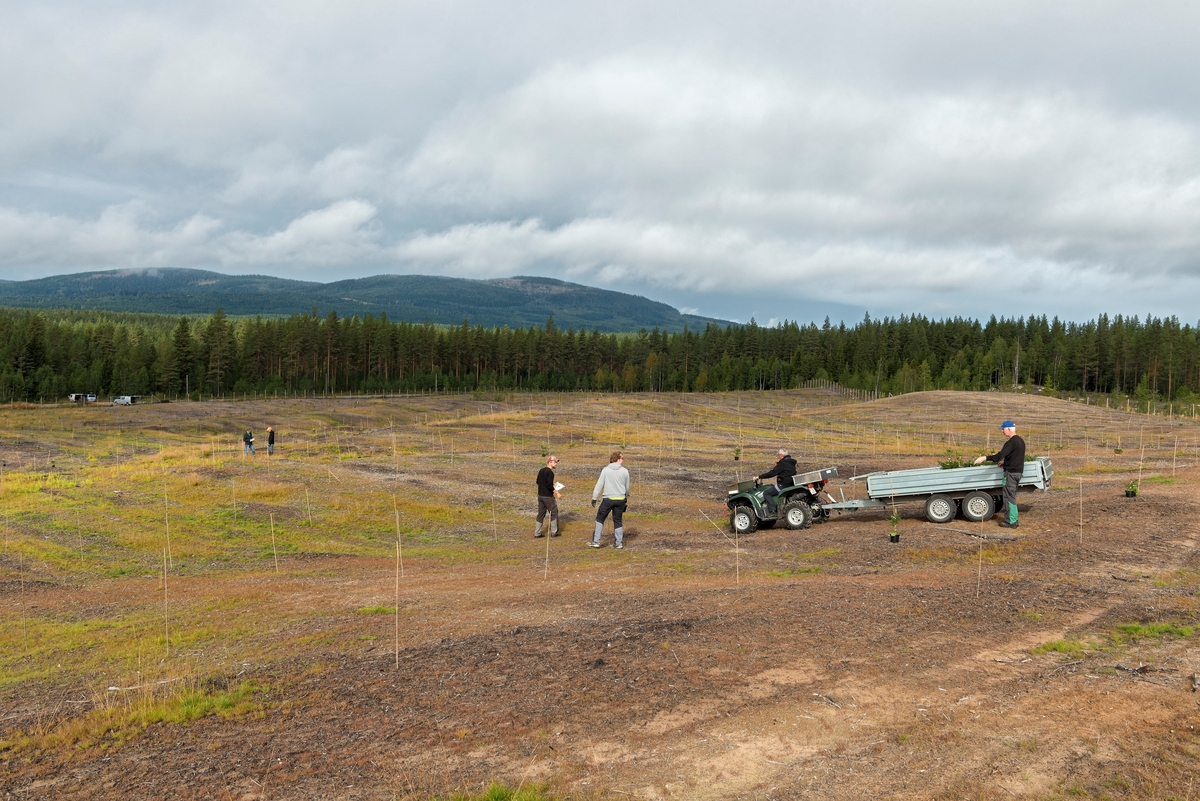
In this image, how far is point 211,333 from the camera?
366 feet

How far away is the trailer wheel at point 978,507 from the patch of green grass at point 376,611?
553 inches

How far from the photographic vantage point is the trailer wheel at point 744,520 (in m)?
19.0

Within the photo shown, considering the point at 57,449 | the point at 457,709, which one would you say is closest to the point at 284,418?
the point at 57,449

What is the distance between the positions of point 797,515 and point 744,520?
1.47 meters

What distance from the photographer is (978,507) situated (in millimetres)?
17797

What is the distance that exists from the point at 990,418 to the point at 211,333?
110 metres

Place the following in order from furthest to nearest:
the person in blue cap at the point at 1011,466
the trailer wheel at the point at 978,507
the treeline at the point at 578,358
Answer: the treeline at the point at 578,358
the trailer wheel at the point at 978,507
the person in blue cap at the point at 1011,466

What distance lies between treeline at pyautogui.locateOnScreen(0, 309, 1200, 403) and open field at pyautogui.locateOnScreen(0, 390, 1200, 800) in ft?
324

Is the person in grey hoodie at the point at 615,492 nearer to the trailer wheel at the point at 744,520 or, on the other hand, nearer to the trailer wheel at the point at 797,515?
the trailer wheel at the point at 744,520

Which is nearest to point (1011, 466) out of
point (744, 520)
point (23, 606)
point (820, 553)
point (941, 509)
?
point (941, 509)

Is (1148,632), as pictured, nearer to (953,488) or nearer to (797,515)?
(953,488)

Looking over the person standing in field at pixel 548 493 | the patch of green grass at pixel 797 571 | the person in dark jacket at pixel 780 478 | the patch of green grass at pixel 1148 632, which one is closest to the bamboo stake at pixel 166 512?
the person standing in field at pixel 548 493

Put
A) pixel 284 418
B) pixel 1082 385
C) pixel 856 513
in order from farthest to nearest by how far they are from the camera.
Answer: pixel 1082 385 < pixel 284 418 < pixel 856 513

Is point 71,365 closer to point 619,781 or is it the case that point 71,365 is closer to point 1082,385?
point 619,781
